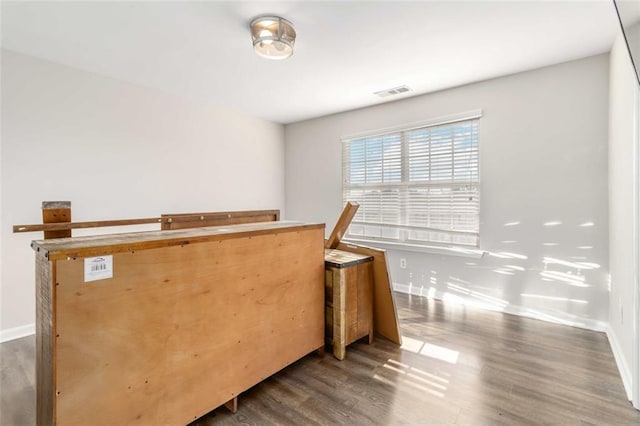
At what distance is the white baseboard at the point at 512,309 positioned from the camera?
2.75 m

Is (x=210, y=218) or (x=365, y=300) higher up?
(x=210, y=218)

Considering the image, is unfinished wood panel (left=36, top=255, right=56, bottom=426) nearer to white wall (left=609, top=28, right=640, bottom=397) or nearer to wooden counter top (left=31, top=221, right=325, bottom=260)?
wooden counter top (left=31, top=221, right=325, bottom=260)

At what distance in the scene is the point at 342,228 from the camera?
271 cm

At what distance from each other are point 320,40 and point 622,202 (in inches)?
100

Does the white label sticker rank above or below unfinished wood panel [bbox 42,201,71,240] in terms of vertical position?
below

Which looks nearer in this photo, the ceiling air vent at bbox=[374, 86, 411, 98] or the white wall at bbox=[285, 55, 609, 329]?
the white wall at bbox=[285, 55, 609, 329]

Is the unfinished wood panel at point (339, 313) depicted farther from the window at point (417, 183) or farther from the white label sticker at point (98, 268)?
the window at point (417, 183)

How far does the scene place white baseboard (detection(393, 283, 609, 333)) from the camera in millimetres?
2750

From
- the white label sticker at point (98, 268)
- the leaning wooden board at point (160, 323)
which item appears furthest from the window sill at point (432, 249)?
the white label sticker at point (98, 268)

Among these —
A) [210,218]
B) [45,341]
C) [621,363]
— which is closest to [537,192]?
[621,363]

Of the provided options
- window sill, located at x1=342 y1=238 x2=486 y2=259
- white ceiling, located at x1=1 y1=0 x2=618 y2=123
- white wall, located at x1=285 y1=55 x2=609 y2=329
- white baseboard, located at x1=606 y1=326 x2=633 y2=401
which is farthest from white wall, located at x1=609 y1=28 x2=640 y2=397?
window sill, located at x1=342 y1=238 x2=486 y2=259

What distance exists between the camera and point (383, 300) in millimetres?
2549

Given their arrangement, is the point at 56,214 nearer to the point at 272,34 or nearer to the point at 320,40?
the point at 272,34

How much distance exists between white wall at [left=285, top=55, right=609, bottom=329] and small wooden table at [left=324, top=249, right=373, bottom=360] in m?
1.55
